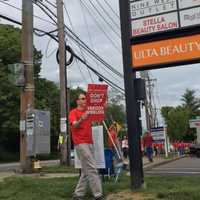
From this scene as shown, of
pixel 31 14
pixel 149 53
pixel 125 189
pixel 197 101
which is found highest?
pixel 197 101

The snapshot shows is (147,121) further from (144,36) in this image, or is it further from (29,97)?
(144,36)

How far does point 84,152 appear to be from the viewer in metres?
9.43

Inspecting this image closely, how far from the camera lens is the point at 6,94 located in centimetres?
4844

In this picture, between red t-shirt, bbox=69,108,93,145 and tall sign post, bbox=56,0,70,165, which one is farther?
tall sign post, bbox=56,0,70,165

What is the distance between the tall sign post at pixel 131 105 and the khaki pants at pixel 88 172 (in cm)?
120

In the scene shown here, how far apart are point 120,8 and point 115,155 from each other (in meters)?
4.29

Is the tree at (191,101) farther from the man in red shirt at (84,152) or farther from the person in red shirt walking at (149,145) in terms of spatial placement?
the man in red shirt at (84,152)

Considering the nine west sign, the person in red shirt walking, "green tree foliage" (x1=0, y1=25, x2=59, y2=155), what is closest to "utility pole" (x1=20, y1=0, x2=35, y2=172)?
the nine west sign

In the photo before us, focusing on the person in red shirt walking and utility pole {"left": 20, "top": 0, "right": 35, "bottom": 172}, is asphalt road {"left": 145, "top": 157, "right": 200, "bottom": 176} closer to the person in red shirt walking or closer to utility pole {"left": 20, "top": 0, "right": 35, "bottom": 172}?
the person in red shirt walking

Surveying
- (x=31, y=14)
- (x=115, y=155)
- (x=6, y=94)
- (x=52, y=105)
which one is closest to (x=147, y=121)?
(x=52, y=105)

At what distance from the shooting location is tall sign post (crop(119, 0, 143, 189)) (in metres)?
10.4

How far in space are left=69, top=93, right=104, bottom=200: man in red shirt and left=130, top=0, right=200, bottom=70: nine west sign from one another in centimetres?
205

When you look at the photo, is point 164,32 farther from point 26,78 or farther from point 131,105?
point 26,78

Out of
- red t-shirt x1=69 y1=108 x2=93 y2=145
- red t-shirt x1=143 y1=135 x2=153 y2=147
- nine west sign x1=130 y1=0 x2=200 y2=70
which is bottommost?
red t-shirt x1=69 y1=108 x2=93 y2=145
